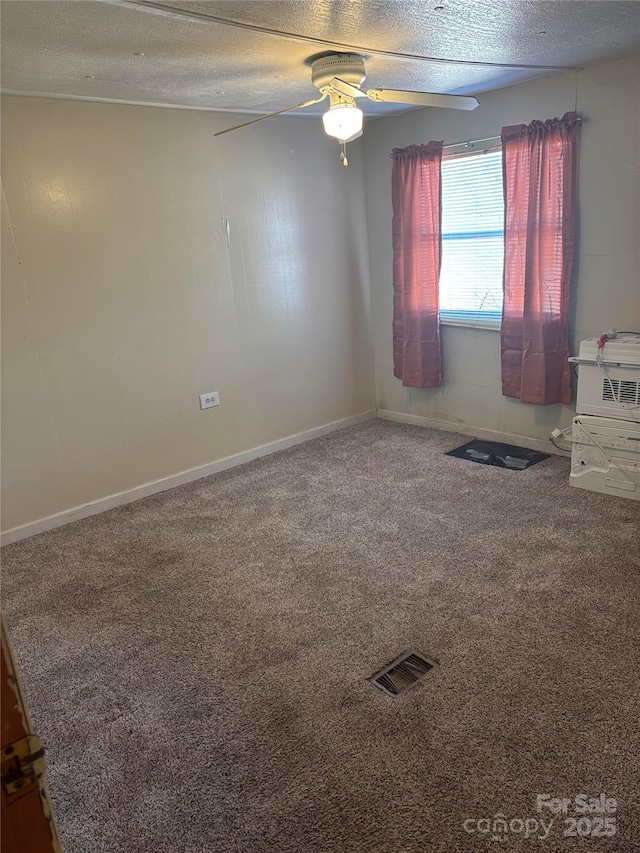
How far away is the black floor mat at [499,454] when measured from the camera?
3875 mm

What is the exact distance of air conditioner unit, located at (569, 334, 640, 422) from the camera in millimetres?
3125

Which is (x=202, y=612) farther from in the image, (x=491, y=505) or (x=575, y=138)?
(x=575, y=138)

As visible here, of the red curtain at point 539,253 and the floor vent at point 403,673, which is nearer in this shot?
the floor vent at point 403,673

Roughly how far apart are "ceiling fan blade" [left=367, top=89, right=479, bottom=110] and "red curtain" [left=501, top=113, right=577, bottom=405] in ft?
2.99

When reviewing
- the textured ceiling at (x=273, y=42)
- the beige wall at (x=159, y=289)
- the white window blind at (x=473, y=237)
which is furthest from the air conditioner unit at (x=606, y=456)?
the beige wall at (x=159, y=289)

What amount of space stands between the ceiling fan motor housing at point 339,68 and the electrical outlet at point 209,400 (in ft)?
6.85

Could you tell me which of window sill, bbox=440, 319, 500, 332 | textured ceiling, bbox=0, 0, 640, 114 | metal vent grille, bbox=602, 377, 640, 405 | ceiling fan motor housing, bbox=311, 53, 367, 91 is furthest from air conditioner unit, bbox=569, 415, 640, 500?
ceiling fan motor housing, bbox=311, 53, 367, 91

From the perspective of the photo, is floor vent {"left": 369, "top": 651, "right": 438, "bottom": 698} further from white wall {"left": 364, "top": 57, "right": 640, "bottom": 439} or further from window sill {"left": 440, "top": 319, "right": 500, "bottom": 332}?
window sill {"left": 440, "top": 319, "right": 500, "bottom": 332}

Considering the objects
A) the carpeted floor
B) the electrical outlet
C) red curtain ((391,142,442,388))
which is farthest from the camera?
red curtain ((391,142,442,388))

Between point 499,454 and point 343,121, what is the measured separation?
244cm

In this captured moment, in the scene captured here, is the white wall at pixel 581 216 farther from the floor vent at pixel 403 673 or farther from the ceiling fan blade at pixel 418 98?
the floor vent at pixel 403 673

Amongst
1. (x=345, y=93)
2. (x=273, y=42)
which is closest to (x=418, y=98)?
(x=345, y=93)

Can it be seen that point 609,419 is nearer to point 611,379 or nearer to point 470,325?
point 611,379

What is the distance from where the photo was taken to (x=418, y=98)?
268 cm
